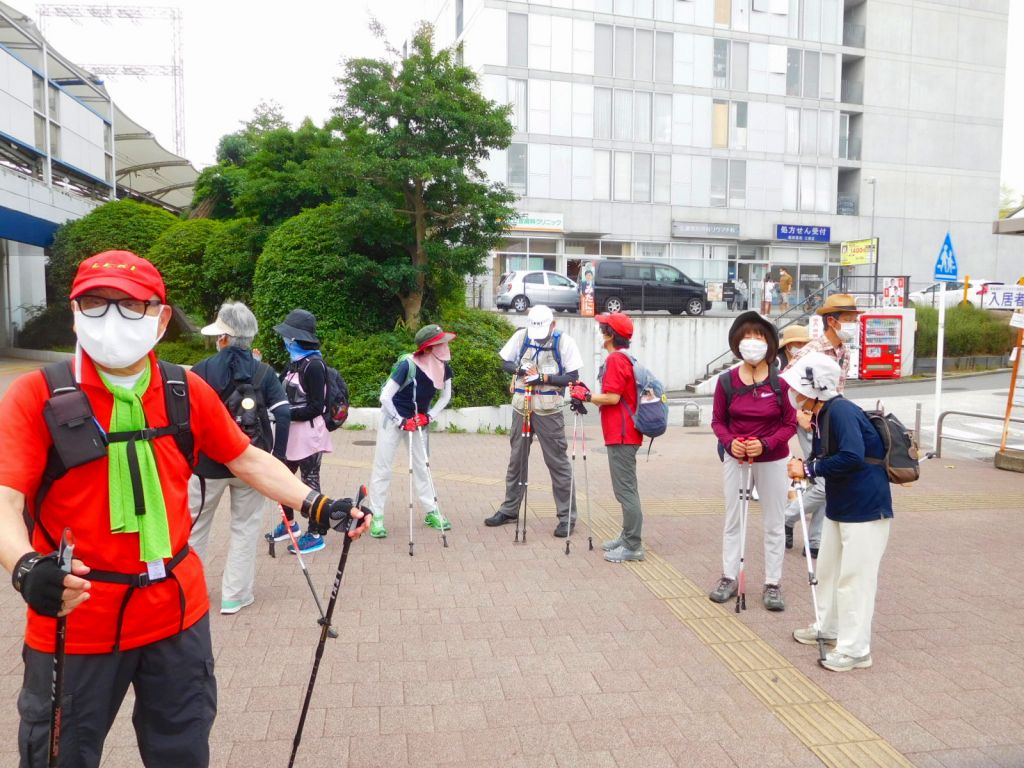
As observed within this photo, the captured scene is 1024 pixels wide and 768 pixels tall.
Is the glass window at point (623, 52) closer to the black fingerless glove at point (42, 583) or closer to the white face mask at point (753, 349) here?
the white face mask at point (753, 349)

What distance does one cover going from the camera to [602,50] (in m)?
35.4

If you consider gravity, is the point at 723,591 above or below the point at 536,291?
below

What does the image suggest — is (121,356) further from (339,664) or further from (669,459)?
(669,459)

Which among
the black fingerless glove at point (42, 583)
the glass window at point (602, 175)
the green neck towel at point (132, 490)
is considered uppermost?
the glass window at point (602, 175)

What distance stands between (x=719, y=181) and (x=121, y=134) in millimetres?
27458

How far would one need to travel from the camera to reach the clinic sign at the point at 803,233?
125 feet

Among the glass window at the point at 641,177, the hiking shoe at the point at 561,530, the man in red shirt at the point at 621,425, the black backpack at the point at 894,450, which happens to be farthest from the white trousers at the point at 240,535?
the glass window at the point at 641,177

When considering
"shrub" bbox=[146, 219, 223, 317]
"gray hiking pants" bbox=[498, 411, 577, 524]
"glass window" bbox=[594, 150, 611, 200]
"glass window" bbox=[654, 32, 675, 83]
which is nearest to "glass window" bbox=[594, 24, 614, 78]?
"glass window" bbox=[654, 32, 675, 83]

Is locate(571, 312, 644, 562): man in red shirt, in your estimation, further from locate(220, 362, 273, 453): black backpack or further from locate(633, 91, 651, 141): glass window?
locate(633, 91, 651, 141): glass window

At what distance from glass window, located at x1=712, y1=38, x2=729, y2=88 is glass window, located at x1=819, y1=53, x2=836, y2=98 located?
16.5 ft

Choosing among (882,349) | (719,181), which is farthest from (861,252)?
(719,181)

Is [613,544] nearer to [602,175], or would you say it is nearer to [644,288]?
[644,288]

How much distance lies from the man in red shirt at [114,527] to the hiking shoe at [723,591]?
3795mm

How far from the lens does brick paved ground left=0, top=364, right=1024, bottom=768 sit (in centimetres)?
365
